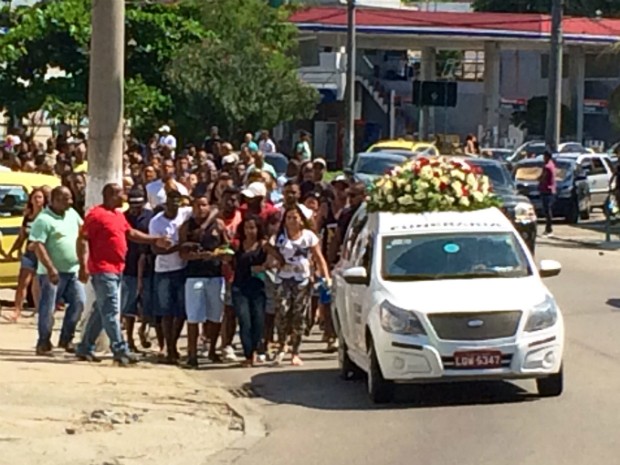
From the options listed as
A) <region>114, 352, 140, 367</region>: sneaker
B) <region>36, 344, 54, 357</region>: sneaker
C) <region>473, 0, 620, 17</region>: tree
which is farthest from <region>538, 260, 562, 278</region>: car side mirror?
<region>473, 0, 620, 17</region>: tree

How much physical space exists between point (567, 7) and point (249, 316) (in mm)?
Result: 68853

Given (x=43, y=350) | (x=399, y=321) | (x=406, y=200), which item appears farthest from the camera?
(x=43, y=350)

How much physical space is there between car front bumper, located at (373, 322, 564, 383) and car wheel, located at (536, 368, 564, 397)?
26 cm

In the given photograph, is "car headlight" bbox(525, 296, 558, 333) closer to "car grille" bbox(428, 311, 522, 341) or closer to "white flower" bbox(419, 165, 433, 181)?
"car grille" bbox(428, 311, 522, 341)

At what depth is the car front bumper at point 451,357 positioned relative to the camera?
13812 millimetres

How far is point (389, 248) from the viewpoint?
15016 millimetres

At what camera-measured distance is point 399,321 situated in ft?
45.8

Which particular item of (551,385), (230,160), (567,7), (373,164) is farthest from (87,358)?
(567,7)

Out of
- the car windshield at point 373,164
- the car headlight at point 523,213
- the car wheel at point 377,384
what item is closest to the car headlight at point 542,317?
the car wheel at point 377,384

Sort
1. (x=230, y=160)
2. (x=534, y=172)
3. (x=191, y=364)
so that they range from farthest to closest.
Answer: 1. (x=534, y=172)
2. (x=230, y=160)
3. (x=191, y=364)

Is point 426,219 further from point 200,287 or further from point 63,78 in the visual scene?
point 63,78

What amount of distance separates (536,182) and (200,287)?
24.0 meters

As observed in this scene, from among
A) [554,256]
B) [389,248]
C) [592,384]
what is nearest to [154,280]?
[389,248]

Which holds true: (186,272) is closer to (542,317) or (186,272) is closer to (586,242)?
(542,317)
